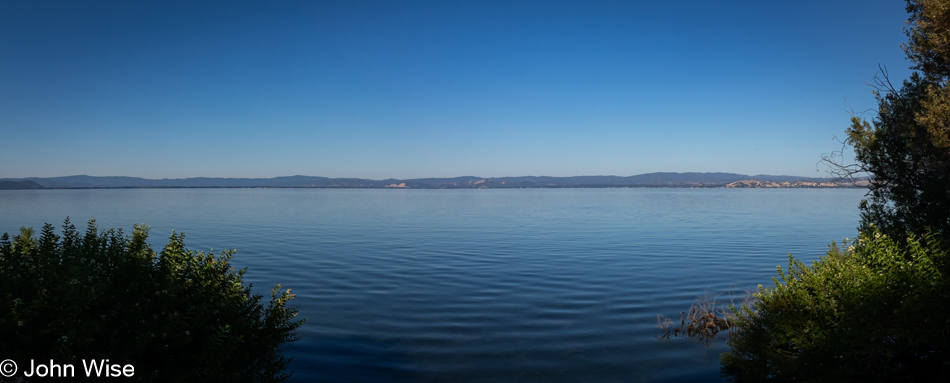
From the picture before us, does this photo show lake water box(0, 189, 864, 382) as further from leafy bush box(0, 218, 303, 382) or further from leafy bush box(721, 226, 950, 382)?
leafy bush box(0, 218, 303, 382)

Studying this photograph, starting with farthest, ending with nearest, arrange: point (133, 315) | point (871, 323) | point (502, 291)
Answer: point (502, 291)
point (871, 323)
point (133, 315)

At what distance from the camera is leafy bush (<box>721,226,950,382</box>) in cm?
662

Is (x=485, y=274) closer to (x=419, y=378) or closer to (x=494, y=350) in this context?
(x=494, y=350)

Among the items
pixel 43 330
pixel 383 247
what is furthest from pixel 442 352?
pixel 383 247

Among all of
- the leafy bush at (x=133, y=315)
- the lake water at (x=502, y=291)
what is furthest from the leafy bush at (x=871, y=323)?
A: the leafy bush at (x=133, y=315)

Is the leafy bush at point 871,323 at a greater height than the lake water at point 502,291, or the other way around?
the leafy bush at point 871,323

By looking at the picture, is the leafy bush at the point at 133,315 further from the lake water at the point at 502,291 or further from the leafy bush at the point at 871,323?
the leafy bush at the point at 871,323

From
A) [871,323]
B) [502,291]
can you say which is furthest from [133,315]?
[502,291]

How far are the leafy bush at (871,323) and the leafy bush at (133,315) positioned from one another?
24.4 feet

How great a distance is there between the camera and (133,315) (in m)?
6.52

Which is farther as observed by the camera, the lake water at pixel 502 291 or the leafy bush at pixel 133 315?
the lake water at pixel 502 291

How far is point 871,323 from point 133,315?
8.85 metres

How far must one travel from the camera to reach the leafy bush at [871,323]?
21.7 feet

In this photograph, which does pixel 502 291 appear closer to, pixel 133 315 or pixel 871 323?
pixel 871 323
